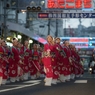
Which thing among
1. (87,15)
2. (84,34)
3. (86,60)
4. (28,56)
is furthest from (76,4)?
(84,34)

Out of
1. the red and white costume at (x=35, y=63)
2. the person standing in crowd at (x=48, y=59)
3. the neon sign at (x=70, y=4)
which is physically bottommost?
the red and white costume at (x=35, y=63)

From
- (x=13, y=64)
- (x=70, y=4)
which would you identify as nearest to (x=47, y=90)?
(x=13, y=64)

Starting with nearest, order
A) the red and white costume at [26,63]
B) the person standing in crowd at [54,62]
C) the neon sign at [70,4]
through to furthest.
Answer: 1. the person standing in crowd at [54,62]
2. the red and white costume at [26,63]
3. the neon sign at [70,4]

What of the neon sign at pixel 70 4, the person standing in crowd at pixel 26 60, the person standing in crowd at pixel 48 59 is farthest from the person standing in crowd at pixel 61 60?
the neon sign at pixel 70 4

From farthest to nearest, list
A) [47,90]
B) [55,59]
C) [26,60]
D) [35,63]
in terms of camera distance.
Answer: [35,63]
[26,60]
[55,59]
[47,90]

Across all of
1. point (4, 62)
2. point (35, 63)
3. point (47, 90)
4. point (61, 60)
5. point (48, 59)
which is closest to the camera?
point (47, 90)

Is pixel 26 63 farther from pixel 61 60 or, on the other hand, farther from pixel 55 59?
pixel 55 59

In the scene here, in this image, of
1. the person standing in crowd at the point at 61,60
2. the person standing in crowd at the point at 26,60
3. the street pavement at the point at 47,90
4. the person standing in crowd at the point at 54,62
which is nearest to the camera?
the street pavement at the point at 47,90

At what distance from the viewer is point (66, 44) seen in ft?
68.2

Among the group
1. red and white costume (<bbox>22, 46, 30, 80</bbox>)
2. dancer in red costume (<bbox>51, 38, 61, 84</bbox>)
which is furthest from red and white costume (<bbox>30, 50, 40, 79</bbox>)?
dancer in red costume (<bbox>51, 38, 61, 84</bbox>)

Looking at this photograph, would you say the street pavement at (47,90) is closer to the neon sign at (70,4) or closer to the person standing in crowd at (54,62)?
the person standing in crowd at (54,62)

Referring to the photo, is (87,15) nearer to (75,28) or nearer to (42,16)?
(42,16)

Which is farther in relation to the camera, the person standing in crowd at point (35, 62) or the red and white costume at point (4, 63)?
the person standing in crowd at point (35, 62)

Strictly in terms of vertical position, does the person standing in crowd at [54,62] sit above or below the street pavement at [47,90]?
above
